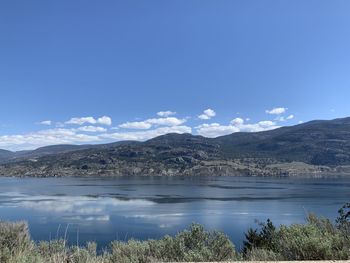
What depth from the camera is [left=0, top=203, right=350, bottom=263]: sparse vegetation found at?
8.71m

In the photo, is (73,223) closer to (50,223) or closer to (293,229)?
(50,223)

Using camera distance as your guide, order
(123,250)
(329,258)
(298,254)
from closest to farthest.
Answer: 1. (329,258)
2. (298,254)
3. (123,250)

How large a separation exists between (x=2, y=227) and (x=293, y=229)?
31.8 feet

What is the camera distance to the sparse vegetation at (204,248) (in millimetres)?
8707

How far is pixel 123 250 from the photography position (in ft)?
39.7

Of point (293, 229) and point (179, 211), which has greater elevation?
point (293, 229)

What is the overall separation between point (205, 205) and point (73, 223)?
28.8m

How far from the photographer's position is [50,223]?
5141cm

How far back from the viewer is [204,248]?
36.9 feet

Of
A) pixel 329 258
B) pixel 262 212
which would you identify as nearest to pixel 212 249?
pixel 329 258

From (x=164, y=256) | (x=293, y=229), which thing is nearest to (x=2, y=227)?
(x=164, y=256)

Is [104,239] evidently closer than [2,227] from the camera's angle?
No

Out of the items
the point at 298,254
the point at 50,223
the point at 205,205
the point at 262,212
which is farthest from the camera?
the point at 205,205

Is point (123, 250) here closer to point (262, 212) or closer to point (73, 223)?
point (73, 223)
